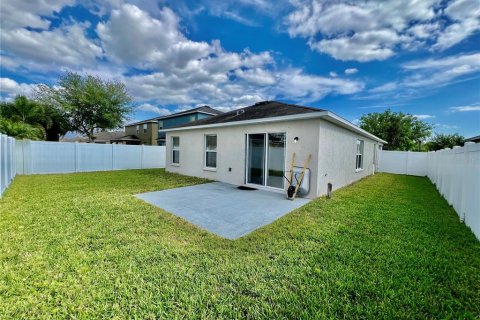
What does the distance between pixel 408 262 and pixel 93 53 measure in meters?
16.5

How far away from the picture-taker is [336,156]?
25.5 feet

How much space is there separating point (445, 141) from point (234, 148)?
2679 cm

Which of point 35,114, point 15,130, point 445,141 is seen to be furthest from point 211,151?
point 445,141

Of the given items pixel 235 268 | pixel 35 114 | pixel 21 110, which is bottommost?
pixel 235 268

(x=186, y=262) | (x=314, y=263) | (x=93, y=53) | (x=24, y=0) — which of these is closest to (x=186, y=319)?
(x=186, y=262)

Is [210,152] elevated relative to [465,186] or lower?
elevated

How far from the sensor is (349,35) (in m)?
9.12

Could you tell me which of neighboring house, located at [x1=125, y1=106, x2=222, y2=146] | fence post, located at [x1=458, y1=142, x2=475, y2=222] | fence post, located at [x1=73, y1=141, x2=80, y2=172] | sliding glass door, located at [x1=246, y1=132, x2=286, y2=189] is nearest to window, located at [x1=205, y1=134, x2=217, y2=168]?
sliding glass door, located at [x1=246, y1=132, x2=286, y2=189]

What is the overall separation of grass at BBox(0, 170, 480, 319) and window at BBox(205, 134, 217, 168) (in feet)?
17.9

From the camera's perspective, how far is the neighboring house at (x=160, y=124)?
996 inches

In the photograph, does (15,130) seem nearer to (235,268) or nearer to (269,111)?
(269,111)

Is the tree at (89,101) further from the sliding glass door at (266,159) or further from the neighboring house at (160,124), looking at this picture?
the sliding glass door at (266,159)

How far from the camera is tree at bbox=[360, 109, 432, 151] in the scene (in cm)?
2344

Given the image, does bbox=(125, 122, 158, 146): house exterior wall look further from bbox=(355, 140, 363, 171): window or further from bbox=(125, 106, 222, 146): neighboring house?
bbox=(355, 140, 363, 171): window
